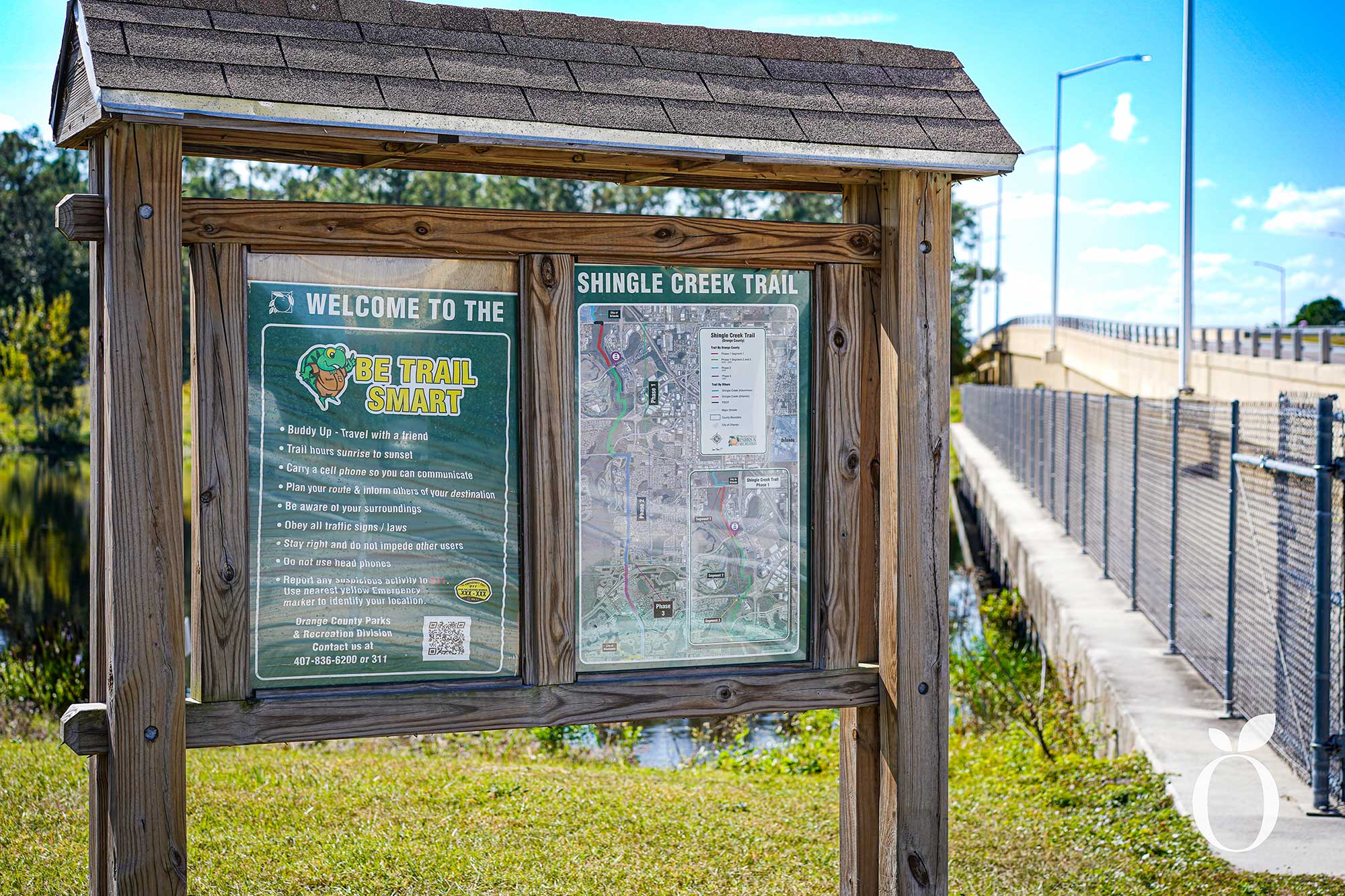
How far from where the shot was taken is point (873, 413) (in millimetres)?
4336

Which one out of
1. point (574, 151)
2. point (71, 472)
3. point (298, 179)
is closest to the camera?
point (574, 151)

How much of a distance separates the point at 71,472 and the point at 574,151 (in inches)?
1657

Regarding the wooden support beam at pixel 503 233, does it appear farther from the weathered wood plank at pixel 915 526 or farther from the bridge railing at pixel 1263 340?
the bridge railing at pixel 1263 340

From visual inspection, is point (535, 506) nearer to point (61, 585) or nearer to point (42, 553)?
point (61, 585)

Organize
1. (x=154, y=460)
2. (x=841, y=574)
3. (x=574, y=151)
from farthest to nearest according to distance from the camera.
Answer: (x=841, y=574)
(x=574, y=151)
(x=154, y=460)

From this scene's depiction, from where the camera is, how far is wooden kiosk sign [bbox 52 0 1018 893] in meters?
3.57

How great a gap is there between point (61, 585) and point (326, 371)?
17.8 meters

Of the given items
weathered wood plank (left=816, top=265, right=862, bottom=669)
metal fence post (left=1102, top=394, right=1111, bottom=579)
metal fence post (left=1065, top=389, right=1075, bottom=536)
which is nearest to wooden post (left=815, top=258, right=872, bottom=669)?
weathered wood plank (left=816, top=265, right=862, bottom=669)

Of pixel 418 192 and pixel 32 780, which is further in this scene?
pixel 418 192

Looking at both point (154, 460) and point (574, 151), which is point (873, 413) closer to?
point (574, 151)

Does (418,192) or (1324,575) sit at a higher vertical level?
(418,192)

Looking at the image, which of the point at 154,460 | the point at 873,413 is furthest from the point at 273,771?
the point at 873,413

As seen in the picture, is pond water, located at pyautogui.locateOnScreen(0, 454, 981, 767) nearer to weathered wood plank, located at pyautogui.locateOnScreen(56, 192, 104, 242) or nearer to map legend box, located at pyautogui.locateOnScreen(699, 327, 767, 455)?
weathered wood plank, located at pyautogui.locateOnScreen(56, 192, 104, 242)

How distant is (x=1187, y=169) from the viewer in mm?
22562
